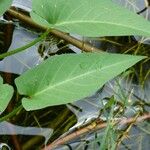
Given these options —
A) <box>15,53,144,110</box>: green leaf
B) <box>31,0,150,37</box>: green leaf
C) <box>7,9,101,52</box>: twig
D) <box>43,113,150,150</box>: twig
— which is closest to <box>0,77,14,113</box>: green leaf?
<box>15,53,144,110</box>: green leaf

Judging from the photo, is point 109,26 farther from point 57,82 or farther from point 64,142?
point 64,142

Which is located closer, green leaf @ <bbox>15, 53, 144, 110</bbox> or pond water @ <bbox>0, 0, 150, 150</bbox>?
green leaf @ <bbox>15, 53, 144, 110</bbox>

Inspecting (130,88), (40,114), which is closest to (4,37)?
(40,114)

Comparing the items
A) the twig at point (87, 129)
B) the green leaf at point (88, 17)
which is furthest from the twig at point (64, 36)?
the green leaf at point (88, 17)

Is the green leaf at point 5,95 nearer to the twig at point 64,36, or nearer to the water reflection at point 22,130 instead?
the water reflection at point 22,130

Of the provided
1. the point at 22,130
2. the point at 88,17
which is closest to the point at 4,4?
the point at 88,17

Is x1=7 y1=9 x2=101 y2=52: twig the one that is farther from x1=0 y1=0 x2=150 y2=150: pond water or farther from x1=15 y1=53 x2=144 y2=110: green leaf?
x1=15 y1=53 x2=144 y2=110: green leaf
